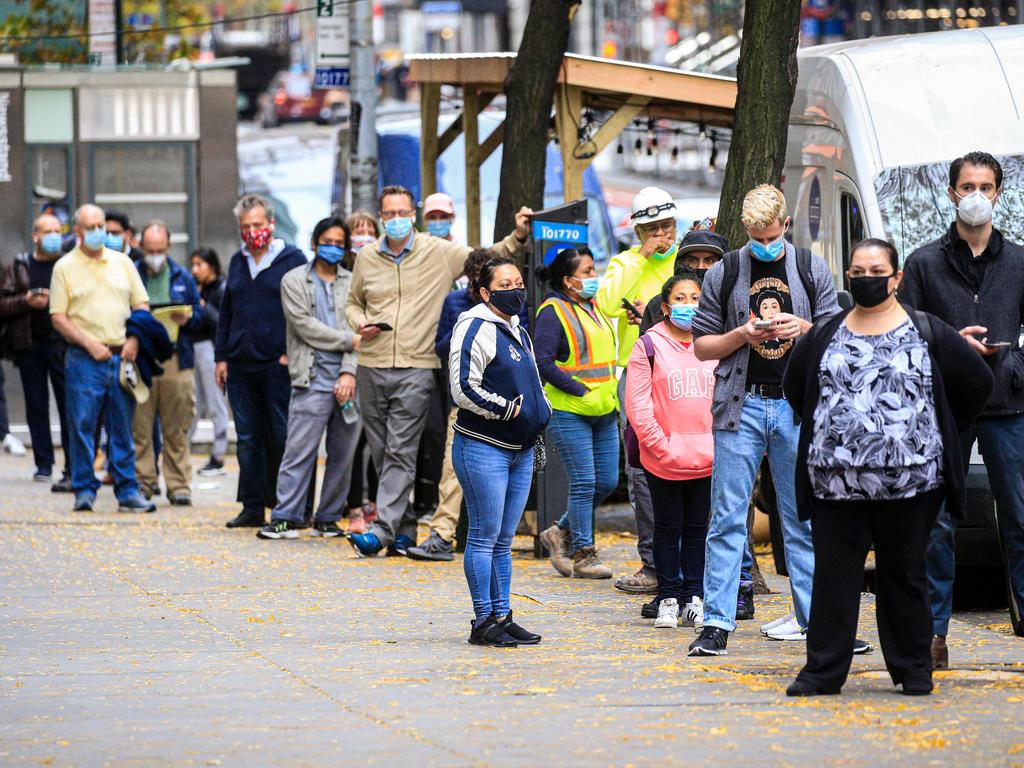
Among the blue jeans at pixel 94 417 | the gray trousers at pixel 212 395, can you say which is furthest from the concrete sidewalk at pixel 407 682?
the gray trousers at pixel 212 395

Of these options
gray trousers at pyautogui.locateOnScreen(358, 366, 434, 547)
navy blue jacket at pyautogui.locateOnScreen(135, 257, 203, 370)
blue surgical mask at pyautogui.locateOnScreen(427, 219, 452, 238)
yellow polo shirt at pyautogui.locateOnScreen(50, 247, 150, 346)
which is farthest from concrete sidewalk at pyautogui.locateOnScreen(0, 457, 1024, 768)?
navy blue jacket at pyautogui.locateOnScreen(135, 257, 203, 370)

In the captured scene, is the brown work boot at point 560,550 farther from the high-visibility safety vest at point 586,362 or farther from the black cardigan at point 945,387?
the black cardigan at point 945,387

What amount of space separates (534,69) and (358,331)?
3275 millimetres

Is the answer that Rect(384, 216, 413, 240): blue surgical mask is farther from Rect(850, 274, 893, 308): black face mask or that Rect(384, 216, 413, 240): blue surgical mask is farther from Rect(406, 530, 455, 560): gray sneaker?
Rect(850, 274, 893, 308): black face mask

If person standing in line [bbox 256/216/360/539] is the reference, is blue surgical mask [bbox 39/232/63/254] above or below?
above

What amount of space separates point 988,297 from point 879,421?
4.63 ft

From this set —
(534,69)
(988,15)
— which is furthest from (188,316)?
(988,15)

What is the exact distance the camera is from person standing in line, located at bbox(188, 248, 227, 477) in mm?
15180

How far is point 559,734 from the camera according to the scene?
21.4ft

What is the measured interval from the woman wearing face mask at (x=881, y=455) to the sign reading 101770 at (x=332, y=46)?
37.3 feet

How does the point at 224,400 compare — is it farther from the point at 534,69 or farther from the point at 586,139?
the point at 534,69

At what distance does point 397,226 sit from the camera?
11453 mm

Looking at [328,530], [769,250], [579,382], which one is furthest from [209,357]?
[769,250]

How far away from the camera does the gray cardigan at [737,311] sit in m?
8.06
